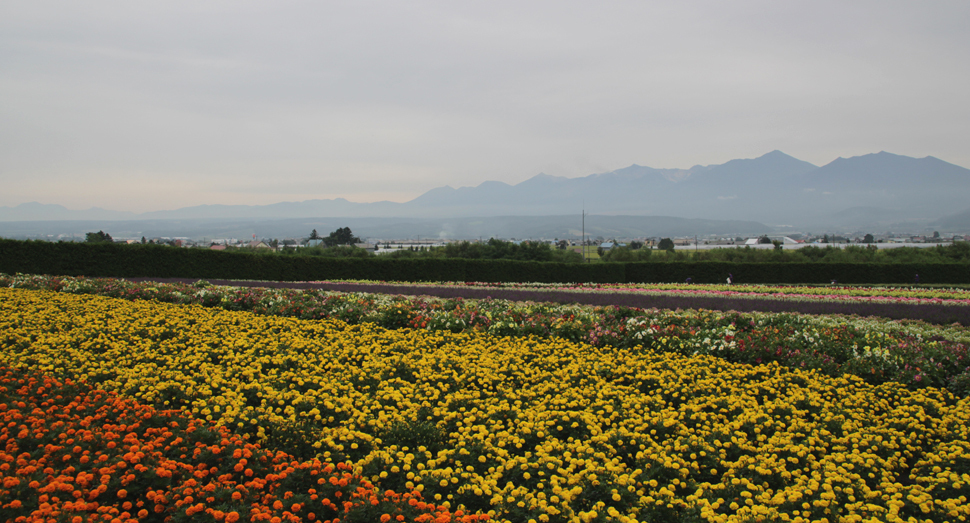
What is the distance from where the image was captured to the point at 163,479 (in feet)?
10.9

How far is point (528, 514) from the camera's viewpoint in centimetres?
333

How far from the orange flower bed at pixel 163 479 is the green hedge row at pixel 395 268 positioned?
17.9m

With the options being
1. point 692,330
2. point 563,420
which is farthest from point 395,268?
point 563,420

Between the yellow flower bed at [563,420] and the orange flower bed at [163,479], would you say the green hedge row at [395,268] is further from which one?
the orange flower bed at [163,479]

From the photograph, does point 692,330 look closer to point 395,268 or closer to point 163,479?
point 163,479

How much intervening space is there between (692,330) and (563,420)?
444 centimetres

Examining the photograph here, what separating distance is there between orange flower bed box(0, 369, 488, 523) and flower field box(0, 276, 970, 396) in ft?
18.0

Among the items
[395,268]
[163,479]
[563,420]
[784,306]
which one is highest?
[395,268]

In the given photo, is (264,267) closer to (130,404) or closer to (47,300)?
(47,300)

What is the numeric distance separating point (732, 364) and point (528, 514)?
489 centimetres

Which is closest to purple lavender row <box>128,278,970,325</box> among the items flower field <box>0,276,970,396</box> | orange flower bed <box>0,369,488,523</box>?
flower field <box>0,276,970,396</box>

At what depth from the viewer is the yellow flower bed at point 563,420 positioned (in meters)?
3.52

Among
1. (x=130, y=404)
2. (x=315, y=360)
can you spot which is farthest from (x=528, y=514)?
(x=315, y=360)

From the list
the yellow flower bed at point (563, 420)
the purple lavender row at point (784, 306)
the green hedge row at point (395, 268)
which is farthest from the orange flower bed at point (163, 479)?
the green hedge row at point (395, 268)
